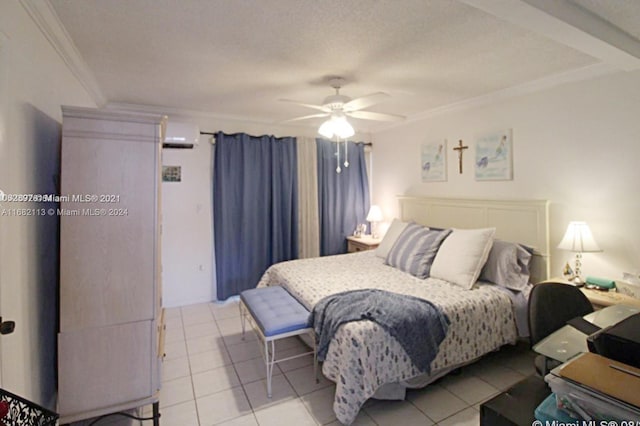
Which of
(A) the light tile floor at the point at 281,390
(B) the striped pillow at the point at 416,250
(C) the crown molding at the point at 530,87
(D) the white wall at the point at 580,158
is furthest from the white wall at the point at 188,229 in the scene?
(D) the white wall at the point at 580,158

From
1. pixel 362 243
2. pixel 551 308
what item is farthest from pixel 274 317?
pixel 362 243

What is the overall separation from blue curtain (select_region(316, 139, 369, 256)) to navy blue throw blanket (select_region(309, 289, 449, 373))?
2.47 meters

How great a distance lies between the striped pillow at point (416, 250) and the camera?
305 cm

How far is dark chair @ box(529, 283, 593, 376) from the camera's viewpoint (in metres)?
1.72

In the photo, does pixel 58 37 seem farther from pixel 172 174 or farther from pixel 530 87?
pixel 530 87

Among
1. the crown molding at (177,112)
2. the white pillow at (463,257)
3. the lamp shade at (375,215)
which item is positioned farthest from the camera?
the lamp shade at (375,215)

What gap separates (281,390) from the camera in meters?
2.35

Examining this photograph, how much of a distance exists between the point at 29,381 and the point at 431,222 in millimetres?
3810

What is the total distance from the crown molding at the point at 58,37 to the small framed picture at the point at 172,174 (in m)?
1.27

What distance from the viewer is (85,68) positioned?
2.45m

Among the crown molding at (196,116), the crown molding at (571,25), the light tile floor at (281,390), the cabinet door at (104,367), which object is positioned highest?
the crown molding at (196,116)

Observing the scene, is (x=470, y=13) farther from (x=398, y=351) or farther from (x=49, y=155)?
(x=49, y=155)

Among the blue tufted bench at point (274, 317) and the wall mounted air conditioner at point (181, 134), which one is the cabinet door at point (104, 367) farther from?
the wall mounted air conditioner at point (181, 134)

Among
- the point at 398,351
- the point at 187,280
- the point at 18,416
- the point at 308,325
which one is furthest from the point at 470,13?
the point at 187,280
